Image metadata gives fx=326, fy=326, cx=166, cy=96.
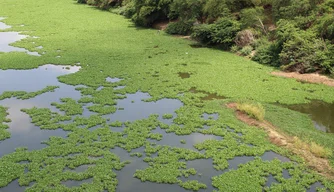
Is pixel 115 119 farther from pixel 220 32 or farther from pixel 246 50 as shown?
pixel 220 32

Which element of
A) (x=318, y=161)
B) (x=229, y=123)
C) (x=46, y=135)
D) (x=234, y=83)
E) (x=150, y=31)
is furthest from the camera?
(x=150, y=31)

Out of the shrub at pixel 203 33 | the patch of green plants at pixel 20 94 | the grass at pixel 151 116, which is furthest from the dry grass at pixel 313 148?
the shrub at pixel 203 33

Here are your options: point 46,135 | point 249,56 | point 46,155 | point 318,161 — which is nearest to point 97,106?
point 46,135

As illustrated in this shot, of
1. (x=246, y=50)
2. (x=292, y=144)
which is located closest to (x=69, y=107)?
(x=292, y=144)

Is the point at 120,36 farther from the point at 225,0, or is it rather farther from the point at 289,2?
the point at 289,2

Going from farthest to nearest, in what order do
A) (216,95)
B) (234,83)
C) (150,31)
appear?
(150,31)
(234,83)
(216,95)

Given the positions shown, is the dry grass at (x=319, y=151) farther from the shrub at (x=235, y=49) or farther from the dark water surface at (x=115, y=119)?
the shrub at (x=235, y=49)

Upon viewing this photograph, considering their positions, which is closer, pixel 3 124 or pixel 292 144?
pixel 292 144
